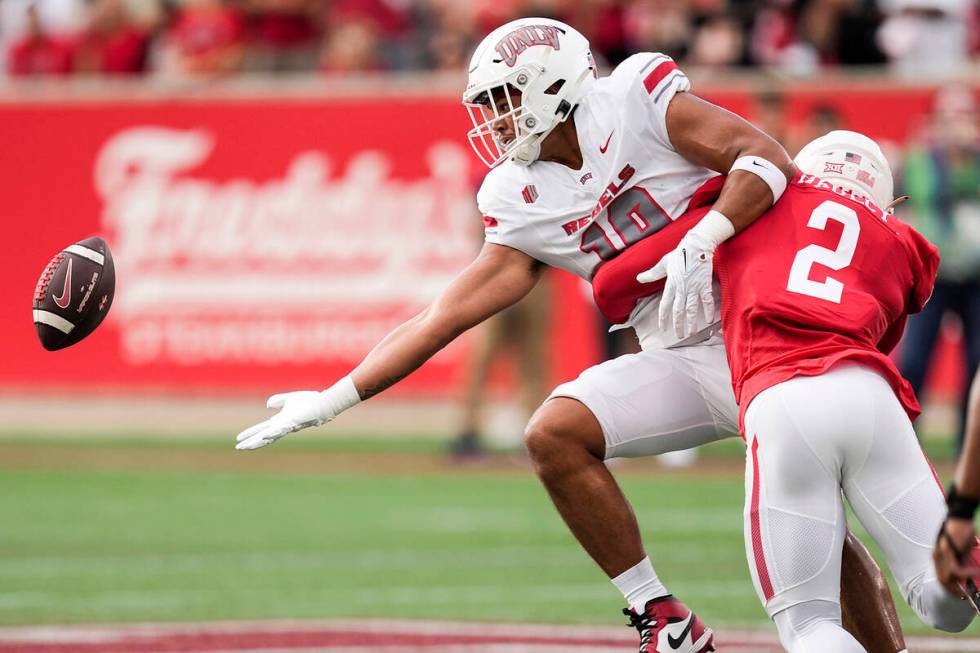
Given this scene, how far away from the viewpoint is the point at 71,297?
516cm

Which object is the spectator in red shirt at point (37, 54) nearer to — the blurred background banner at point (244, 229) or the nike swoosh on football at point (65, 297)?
the blurred background banner at point (244, 229)

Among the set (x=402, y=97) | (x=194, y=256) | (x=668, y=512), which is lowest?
(x=668, y=512)

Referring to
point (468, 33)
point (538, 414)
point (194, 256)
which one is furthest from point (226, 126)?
point (538, 414)

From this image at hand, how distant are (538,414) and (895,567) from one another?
3.89 ft

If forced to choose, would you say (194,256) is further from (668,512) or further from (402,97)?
(668,512)

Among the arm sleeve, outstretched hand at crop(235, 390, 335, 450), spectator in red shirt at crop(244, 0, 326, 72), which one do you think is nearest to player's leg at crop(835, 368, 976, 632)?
the arm sleeve

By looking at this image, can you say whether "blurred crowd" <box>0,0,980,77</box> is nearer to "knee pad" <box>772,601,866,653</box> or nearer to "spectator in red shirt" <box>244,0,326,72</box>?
"spectator in red shirt" <box>244,0,326,72</box>

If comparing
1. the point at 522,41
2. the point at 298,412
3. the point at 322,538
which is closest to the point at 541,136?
the point at 522,41

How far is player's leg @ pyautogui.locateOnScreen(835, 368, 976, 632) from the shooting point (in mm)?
4230

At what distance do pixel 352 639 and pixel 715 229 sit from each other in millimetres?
2584

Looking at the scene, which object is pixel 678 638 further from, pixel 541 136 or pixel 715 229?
pixel 541 136

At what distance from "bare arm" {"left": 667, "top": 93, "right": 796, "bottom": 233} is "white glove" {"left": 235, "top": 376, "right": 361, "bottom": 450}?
1190 millimetres

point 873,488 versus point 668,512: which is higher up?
point 873,488

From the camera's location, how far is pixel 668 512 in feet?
31.8
